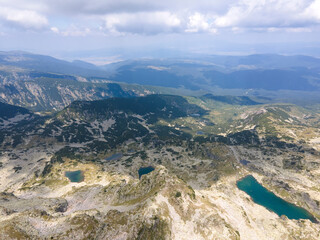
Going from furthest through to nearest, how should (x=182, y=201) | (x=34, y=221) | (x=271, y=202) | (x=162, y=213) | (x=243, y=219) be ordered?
(x=271, y=202) → (x=243, y=219) → (x=182, y=201) → (x=162, y=213) → (x=34, y=221)

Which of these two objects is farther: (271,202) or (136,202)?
(271,202)

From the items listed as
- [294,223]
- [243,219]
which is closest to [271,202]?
[294,223]

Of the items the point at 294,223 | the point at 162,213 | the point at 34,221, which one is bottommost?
the point at 294,223

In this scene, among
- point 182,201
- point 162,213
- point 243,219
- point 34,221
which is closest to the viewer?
point 34,221

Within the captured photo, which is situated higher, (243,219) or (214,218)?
(214,218)

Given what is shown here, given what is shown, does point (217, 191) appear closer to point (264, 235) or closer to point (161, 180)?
point (264, 235)

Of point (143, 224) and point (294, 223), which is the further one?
point (294, 223)

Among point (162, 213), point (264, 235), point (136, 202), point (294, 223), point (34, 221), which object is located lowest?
point (294, 223)

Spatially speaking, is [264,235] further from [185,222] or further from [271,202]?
[271,202]

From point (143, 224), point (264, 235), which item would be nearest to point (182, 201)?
point (143, 224)

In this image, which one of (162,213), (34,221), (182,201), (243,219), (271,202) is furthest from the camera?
(271,202)
